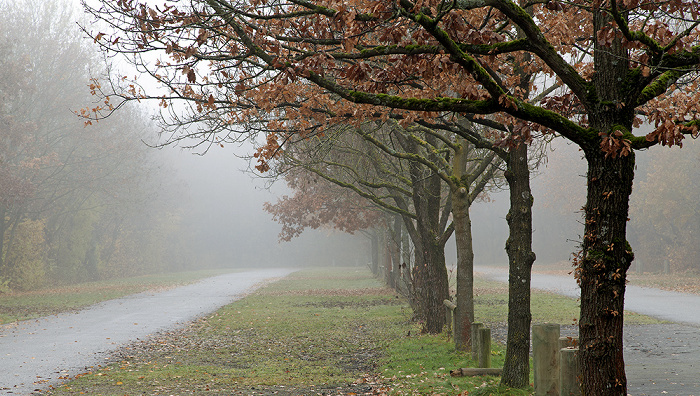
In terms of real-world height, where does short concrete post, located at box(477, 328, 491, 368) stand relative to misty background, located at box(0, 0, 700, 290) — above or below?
below

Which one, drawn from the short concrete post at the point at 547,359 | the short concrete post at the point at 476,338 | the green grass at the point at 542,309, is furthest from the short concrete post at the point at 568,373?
the green grass at the point at 542,309

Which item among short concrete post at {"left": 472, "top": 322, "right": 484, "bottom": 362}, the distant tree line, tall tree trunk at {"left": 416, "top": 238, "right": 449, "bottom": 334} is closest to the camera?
short concrete post at {"left": 472, "top": 322, "right": 484, "bottom": 362}

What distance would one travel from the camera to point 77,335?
49.6ft

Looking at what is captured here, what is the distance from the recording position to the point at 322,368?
36.0 feet

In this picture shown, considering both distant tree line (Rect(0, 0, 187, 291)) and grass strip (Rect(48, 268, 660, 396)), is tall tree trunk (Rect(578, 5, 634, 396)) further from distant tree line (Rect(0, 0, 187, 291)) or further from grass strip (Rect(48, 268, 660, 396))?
distant tree line (Rect(0, 0, 187, 291))

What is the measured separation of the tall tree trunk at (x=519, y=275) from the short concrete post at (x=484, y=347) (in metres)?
0.90

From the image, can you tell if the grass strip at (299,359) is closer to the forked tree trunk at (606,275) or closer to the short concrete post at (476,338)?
the short concrete post at (476,338)

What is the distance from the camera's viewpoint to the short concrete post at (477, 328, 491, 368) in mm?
9383

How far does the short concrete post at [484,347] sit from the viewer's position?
938cm

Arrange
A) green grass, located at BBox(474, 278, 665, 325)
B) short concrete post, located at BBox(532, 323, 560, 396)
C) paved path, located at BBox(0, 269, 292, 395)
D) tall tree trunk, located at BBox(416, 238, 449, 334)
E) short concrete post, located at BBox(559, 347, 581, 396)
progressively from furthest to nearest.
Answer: green grass, located at BBox(474, 278, 665, 325), tall tree trunk, located at BBox(416, 238, 449, 334), paved path, located at BBox(0, 269, 292, 395), short concrete post, located at BBox(532, 323, 560, 396), short concrete post, located at BBox(559, 347, 581, 396)

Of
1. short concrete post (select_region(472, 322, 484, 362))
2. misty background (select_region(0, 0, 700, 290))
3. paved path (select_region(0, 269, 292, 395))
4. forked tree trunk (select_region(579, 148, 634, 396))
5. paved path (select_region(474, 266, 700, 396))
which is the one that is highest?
misty background (select_region(0, 0, 700, 290))

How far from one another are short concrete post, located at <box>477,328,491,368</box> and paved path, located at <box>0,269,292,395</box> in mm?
6685

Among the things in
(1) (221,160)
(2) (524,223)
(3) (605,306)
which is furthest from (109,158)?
(1) (221,160)

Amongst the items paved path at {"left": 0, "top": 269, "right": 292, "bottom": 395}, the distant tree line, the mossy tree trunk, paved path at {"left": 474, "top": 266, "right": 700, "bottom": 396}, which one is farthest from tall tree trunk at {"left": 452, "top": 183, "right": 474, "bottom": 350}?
the distant tree line
